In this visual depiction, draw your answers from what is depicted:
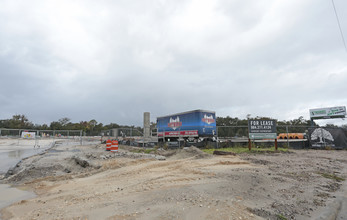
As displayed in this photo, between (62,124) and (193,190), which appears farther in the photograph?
(62,124)

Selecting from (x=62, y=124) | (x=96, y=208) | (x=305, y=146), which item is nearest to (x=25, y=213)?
(x=96, y=208)

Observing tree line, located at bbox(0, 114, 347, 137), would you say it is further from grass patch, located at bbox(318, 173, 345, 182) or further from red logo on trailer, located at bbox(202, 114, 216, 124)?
grass patch, located at bbox(318, 173, 345, 182)

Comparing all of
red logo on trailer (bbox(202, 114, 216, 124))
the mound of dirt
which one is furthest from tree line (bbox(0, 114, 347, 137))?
the mound of dirt

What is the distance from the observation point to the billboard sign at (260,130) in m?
15.7

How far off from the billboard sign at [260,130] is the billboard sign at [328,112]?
1105 inches

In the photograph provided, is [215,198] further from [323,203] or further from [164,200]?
[323,203]

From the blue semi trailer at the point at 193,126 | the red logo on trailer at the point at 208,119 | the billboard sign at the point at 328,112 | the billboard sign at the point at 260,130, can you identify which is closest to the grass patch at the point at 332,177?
the billboard sign at the point at 260,130

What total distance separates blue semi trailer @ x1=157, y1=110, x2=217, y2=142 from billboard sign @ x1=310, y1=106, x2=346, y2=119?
27550 millimetres

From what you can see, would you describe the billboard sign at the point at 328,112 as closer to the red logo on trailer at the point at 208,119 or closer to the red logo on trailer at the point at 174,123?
the red logo on trailer at the point at 208,119

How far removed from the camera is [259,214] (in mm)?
3861

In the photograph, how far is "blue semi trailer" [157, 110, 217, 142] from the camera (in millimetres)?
19202

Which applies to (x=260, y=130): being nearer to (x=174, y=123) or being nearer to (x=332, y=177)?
(x=332, y=177)

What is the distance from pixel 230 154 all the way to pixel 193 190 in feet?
24.9

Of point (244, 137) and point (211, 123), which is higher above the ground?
point (211, 123)
